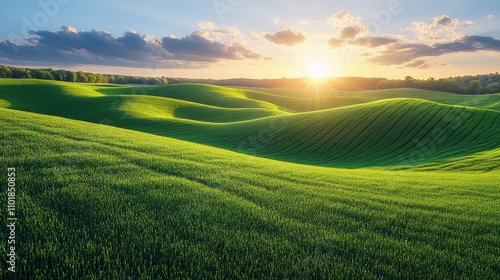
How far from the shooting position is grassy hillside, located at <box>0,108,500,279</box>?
15.4 ft

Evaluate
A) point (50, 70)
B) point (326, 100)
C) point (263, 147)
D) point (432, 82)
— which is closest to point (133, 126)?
point (263, 147)

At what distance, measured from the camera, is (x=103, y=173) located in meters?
9.16

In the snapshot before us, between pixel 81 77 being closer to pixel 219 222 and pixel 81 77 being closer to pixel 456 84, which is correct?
pixel 219 222

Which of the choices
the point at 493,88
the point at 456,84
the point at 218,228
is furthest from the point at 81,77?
the point at 493,88

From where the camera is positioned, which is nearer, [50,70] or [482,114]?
[482,114]

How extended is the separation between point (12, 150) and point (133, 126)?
47.4 m

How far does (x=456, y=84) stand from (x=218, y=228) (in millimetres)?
190310

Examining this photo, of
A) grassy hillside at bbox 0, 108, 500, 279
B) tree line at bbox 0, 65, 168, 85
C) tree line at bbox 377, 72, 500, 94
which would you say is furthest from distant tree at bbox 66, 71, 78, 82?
tree line at bbox 377, 72, 500, 94

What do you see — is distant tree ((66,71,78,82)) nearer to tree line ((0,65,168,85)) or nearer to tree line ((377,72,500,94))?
tree line ((0,65,168,85))

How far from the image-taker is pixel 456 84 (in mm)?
156375

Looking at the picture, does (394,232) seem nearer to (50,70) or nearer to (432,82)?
(432,82)

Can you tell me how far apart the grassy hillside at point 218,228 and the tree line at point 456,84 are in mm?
171919

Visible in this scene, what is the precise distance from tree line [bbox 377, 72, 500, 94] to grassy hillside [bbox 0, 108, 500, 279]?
172 metres

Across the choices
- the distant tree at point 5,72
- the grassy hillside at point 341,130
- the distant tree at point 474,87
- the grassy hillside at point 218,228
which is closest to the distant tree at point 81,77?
the distant tree at point 5,72
